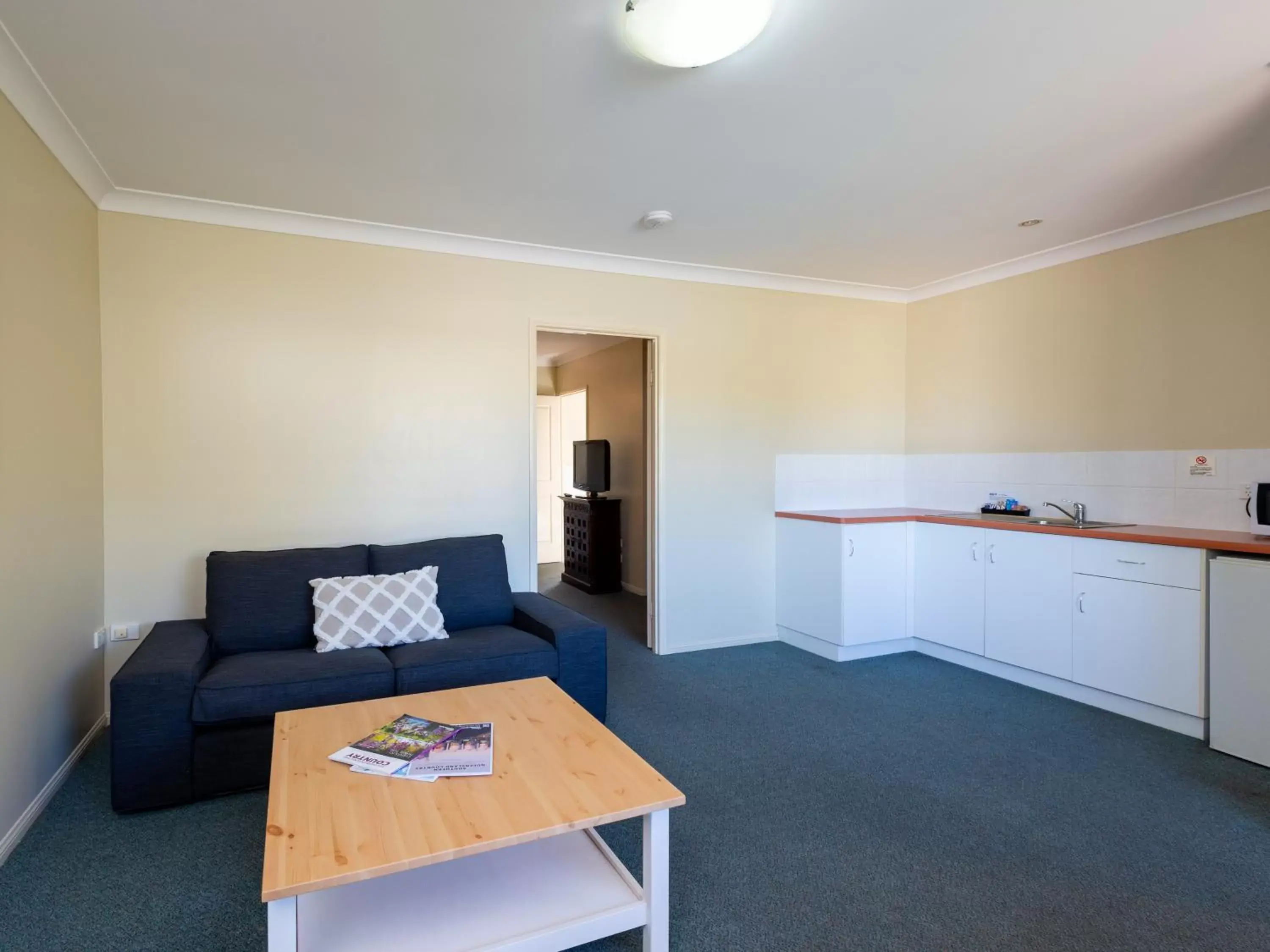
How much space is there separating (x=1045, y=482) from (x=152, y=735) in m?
4.60

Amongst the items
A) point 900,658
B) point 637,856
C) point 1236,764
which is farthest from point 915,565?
point 637,856

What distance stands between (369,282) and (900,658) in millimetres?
3831

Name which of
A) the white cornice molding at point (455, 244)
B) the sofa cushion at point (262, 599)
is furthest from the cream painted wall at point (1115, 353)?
the sofa cushion at point (262, 599)

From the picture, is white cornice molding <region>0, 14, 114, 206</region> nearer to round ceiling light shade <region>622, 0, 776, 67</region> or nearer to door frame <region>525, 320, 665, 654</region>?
round ceiling light shade <region>622, 0, 776, 67</region>

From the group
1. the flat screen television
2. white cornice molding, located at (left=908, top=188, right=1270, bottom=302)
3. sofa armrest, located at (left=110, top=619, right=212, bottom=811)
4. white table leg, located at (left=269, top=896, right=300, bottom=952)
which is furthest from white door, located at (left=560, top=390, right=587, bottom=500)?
white table leg, located at (left=269, top=896, right=300, bottom=952)

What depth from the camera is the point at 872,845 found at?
2.24 m

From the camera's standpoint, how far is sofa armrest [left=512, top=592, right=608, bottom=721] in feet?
10.0

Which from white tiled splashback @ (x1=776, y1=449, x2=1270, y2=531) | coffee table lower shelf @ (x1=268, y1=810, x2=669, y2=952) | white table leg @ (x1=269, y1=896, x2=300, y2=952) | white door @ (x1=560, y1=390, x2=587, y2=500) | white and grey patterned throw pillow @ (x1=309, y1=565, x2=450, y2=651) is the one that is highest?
white door @ (x1=560, y1=390, x2=587, y2=500)

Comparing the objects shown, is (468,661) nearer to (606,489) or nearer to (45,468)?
(45,468)

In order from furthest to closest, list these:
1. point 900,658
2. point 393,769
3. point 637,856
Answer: point 900,658
point 637,856
point 393,769

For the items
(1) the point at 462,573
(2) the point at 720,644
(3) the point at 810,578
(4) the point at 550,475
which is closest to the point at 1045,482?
(3) the point at 810,578

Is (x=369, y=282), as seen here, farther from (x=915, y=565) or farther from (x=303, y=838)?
(x=915, y=565)

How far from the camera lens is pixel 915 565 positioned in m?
4.38

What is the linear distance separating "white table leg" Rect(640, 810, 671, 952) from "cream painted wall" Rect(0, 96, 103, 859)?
2059 mm
